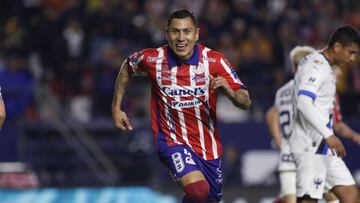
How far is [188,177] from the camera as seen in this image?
364 inches

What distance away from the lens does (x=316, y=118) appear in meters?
9.97

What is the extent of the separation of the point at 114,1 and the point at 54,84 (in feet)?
6.91

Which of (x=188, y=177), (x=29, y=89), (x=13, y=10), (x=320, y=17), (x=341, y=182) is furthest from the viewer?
(x=320, y=17)

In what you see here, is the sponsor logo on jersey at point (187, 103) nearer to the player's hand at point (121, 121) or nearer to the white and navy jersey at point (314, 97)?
the player's hand at point (121, 121)

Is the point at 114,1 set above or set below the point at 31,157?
above

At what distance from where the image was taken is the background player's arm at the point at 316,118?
9797mm

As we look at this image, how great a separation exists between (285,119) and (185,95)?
105 inches

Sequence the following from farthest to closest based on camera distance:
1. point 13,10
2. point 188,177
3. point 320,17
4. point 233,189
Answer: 1. point 320,17
2. point 13,10
3. point 233,189
4. point 188,177

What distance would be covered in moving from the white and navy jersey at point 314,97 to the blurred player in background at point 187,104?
111 centimetres

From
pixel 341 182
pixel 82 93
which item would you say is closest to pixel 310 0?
pixel 82 93

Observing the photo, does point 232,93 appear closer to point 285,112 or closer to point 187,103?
point 187,103

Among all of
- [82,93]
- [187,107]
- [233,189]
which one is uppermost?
[187,107]

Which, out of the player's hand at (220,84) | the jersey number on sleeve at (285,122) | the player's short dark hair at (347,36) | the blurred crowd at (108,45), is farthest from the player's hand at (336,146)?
the blurred crowd at (108,45)

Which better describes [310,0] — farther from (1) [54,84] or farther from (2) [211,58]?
(2) [211,58]
